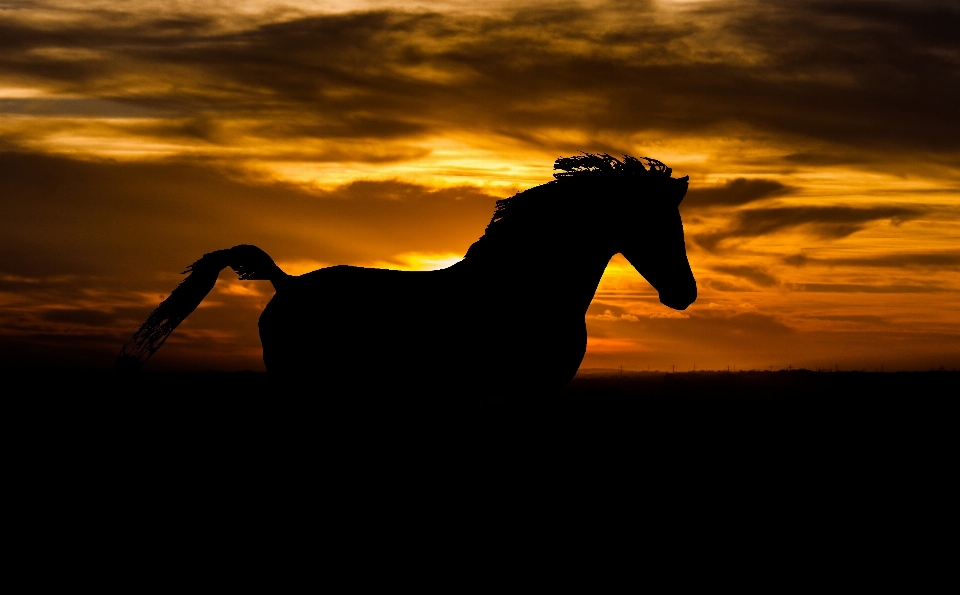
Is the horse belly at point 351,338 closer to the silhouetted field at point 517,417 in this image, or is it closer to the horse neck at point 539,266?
the silhouetted field at point 517,417

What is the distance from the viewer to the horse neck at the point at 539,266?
26.4 feet

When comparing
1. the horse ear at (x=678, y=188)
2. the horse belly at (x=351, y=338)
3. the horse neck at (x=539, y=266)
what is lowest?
the horse belly at (x=351, y=338)

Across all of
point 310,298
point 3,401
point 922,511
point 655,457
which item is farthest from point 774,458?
point 3,401

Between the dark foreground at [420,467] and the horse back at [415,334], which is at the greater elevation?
the horse back at [415,334]

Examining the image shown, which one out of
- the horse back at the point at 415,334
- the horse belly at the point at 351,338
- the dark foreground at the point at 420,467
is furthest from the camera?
the horse belly at the point at 351,338

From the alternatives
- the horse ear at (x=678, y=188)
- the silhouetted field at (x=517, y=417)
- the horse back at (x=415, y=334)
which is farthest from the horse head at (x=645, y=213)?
the silhouetted field at (x=517, y=417)

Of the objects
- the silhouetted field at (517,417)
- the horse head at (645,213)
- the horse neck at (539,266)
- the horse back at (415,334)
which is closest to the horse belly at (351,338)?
the horse back at (415,334)

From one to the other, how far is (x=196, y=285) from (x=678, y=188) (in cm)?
471

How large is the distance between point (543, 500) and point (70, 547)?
147 inches

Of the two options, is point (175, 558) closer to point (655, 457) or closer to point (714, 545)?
point (714, 545)

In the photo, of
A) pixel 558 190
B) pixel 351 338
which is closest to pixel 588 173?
pixel 558 190

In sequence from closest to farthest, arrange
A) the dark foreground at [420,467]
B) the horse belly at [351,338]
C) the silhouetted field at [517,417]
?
the dark foreground at [420,467], the horse belly at [351,338], the silhouetted field at [517,417]

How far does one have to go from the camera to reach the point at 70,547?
22.7ft

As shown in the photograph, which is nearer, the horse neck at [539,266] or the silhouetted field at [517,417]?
the horse neck at [539,266]
